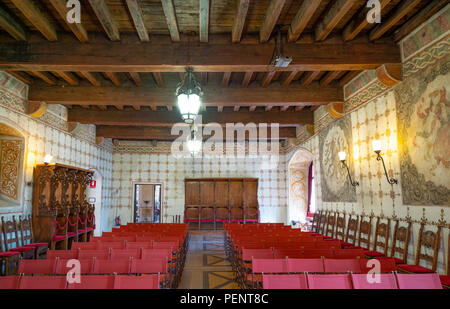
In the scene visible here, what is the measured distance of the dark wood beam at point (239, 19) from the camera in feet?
14.6

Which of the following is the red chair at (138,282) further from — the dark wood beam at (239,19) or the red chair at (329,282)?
the dark wood beam at (239,19)

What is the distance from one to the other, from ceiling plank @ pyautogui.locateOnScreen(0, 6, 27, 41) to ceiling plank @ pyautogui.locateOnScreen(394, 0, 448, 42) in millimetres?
6832

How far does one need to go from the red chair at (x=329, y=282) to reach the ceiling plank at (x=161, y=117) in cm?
747

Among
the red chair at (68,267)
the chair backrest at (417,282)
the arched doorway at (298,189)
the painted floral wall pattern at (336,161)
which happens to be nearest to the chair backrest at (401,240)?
the painted floral wall pattern at (336,161)

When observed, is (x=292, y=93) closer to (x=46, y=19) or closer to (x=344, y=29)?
(x=344, y=29)

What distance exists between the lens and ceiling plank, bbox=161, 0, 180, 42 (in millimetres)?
4465

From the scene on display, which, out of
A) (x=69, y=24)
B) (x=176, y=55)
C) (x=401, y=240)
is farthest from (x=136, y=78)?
(x=401, y=240)

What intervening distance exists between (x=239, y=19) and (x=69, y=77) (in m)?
4.80

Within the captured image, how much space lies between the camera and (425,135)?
16.6 feet

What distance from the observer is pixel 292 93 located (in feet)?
26.6

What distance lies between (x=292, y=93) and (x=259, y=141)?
729cm

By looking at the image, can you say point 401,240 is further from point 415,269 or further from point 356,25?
point 356,25
